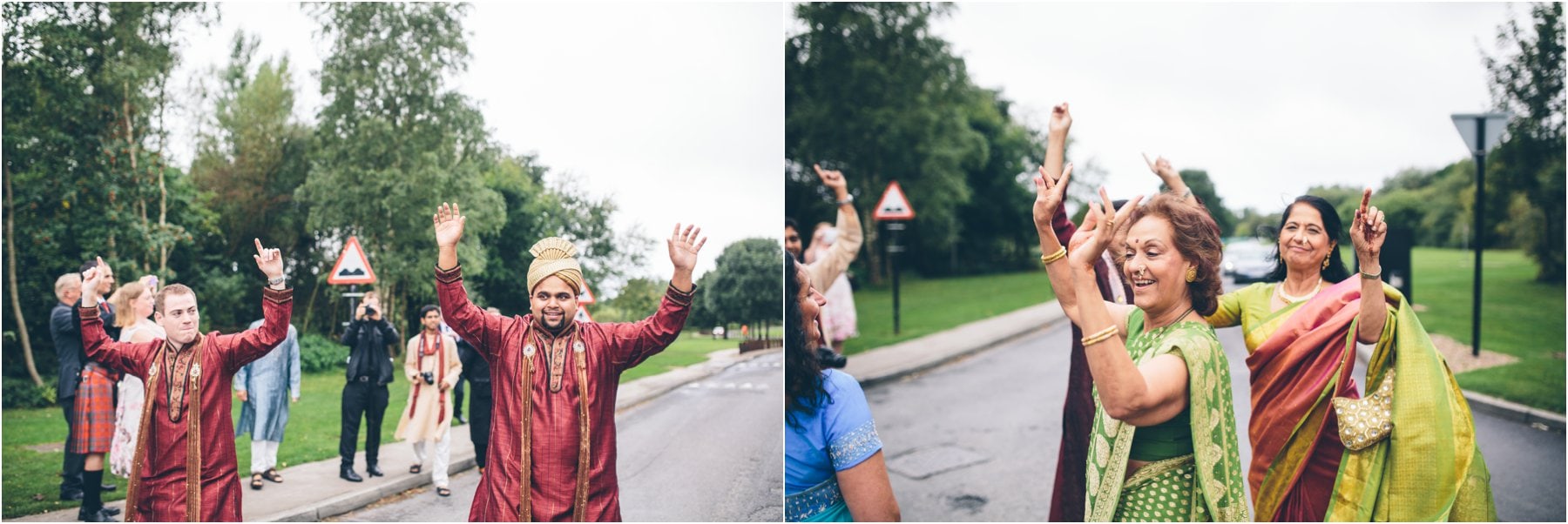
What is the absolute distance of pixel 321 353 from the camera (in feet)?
16.5

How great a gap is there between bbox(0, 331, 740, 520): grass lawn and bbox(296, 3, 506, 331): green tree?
26.4 inches

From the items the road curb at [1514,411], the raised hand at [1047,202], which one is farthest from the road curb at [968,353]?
the raised hand at [1047,202]

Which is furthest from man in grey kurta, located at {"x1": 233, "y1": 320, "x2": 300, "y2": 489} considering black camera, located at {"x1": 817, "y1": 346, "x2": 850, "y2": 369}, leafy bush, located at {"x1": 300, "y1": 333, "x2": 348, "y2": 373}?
black camera, located at {"x1": 817, "y1": 346, "x2": 850, "y2": 369}

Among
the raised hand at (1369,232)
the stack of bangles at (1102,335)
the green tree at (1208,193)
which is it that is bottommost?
the stack of bangles at (1102,335)

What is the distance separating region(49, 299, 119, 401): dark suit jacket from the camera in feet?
15.6

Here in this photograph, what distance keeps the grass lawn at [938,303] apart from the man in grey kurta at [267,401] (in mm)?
5873

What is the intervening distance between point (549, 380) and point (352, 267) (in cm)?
212

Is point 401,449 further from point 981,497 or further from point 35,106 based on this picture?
point 981,497

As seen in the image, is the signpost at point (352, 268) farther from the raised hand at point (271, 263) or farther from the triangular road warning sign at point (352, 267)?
the raised hand at point (271, 263)

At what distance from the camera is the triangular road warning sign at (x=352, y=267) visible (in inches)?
186

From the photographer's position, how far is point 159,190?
16.5ft

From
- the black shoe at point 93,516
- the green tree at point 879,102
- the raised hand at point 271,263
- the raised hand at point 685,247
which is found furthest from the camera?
the green tree at point 879,102

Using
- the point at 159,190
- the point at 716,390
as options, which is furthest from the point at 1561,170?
the point at 159,190

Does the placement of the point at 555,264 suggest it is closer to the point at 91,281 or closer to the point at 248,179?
the point at 91,281
